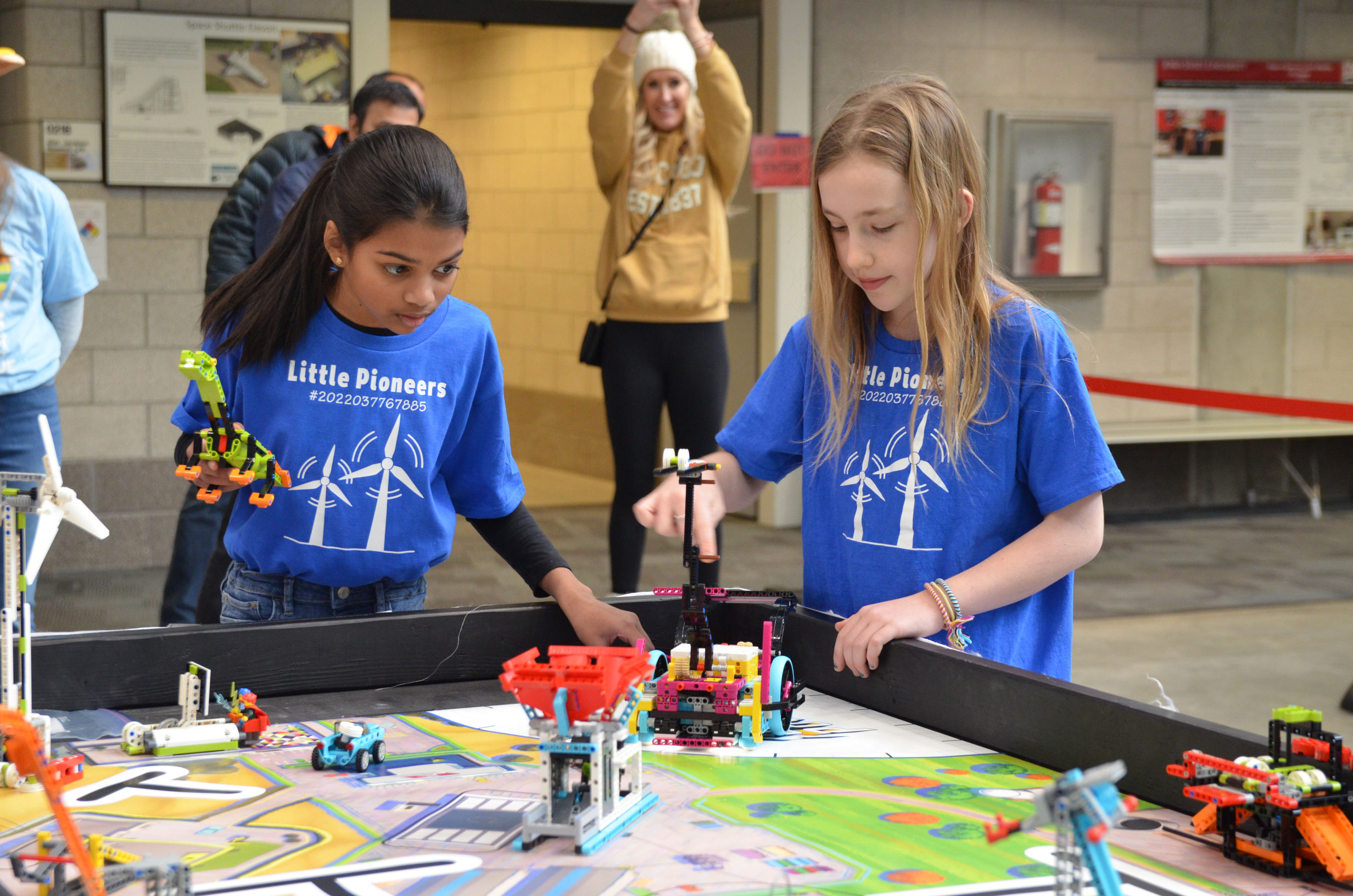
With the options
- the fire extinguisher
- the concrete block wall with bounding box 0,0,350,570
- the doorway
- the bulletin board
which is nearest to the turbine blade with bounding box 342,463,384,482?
the concrete block wall with bounding box 0,0,350,570

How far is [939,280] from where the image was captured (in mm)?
1588

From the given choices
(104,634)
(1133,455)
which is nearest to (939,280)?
(104,634)

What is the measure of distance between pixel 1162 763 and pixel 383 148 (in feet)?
3.52

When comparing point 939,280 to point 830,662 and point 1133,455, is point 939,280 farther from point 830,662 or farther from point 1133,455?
point 1133,455

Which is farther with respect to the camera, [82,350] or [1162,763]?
[82,350]

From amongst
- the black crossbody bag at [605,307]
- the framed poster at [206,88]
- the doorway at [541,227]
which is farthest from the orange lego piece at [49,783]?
the doorway at [541,227]

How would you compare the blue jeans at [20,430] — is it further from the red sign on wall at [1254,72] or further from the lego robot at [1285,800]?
the red sign on wall at [1254,72]

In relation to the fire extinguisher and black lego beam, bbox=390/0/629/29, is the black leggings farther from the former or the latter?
the fire extinguisher

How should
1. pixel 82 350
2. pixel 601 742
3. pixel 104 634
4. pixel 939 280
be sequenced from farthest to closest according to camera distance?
pixel 82 350 < pixel 939 280 < pixel 104 634 < pixel 601 742

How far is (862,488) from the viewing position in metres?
1.68

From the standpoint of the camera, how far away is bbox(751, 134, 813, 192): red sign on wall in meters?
5.73

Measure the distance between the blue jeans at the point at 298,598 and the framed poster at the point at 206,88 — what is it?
359 centimetres

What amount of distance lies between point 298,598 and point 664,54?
2.22 meters

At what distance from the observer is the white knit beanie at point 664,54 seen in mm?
3533
